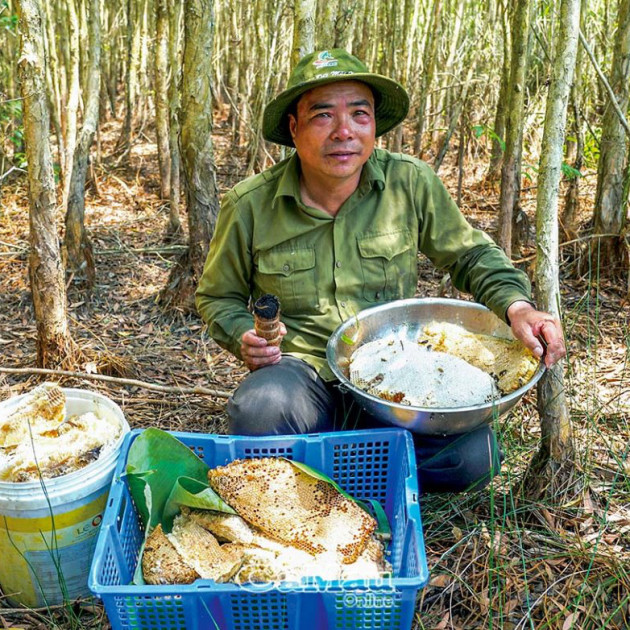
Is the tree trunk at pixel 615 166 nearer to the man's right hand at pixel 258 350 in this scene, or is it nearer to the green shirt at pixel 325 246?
the green shirt at pixel 325 246

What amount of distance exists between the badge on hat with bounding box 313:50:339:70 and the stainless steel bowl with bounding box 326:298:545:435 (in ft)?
2.99

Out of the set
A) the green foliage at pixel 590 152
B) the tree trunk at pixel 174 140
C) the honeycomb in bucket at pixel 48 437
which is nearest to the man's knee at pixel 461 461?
the honeycomb in bucket at pixel 48 437

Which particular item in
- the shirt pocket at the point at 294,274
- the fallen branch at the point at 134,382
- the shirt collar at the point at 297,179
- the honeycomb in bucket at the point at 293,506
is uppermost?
the shirt collar at the point at 297,179

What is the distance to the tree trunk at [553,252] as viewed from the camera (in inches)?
86.3

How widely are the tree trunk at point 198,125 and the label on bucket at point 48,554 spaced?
242 centimetres

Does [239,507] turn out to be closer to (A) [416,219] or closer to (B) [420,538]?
(B) [420,538]

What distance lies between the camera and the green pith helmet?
244cm

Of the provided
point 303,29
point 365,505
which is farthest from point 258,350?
point 303,29

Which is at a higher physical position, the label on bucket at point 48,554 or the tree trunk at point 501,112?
the tree trunk at point 501,112

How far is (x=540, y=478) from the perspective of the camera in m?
2.39

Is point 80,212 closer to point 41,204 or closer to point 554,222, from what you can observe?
point 41,204

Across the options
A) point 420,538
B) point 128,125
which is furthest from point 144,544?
point 128,125

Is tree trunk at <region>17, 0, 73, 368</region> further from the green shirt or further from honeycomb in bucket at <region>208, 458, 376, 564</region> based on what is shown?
honeycomb in bucket at <region>208, 458, 376, 564</region>

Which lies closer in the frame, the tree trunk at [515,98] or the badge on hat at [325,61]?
the badge on hat at [325,61]
